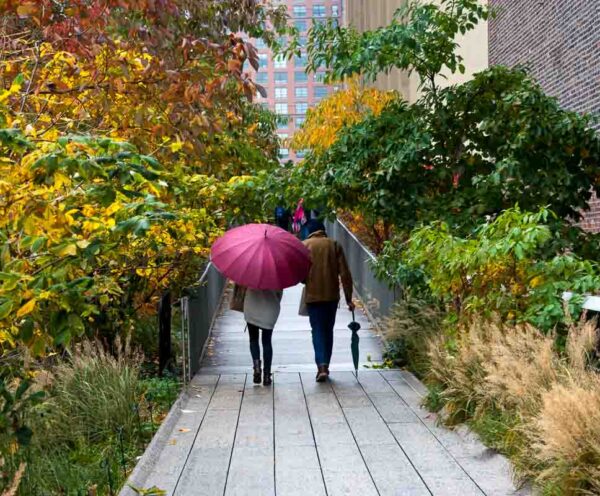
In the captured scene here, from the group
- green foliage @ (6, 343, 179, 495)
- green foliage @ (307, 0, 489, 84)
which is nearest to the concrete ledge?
green foliage @ (6, 343, 179, 495)

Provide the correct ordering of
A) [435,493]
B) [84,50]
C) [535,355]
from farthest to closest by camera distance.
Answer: [84,50], [535,355], [435,493]

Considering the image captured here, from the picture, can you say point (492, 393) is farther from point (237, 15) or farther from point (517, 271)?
point (237, 15)

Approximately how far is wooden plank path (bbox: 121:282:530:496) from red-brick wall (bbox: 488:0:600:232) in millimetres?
6255

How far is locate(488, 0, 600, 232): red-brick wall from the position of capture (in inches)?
618

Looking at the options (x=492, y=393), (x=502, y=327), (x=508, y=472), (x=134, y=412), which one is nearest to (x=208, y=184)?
(x=134, y=412)

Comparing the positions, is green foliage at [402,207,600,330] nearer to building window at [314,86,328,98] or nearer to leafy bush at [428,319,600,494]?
leafy bush at [428,319,600,494]

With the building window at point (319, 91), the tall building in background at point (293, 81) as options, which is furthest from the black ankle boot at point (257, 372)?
the building window at point (319, 91)

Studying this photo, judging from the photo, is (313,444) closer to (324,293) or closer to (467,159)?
(324,293)

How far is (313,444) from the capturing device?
26.8 feet

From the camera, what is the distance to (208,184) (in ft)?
36.6

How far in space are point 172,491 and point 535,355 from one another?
2.85m

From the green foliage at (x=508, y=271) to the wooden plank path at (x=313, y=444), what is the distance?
1191mm

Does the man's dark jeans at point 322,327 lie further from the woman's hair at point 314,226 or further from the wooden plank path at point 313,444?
the woman's hair at point 314,226

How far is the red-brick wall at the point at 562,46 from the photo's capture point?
15.7m
